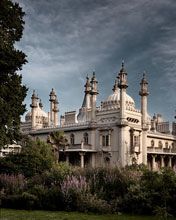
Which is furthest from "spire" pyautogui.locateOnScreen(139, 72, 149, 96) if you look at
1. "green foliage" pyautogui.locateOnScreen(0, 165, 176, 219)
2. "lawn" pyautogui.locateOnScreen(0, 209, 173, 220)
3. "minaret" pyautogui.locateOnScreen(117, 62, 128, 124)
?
"lawn" pyautogui.locateOnScreen(0, 209, 173, 220)

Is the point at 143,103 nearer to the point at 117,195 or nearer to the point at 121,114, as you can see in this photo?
the point at 121,114

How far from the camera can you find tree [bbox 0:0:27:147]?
22641 millimetres

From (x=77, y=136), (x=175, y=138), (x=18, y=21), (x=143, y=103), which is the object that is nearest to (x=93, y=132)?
(x=77, y=136)

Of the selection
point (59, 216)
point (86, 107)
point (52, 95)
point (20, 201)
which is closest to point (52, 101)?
point (52, 95)

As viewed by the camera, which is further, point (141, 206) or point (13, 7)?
point (13, 7)

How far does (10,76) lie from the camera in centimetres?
2377

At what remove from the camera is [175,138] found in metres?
66.1

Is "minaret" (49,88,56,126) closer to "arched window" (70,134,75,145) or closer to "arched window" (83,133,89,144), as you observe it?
"arched window" (70,134,75,145)

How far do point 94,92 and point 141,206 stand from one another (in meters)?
37.2

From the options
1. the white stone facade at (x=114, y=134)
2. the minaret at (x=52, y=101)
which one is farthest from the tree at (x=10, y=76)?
the minaret at (x=52, y=101)

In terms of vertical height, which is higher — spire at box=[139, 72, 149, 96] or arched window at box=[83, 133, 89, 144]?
spire at box=[139, 72, 149, 96]

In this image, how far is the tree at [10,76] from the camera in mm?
22641

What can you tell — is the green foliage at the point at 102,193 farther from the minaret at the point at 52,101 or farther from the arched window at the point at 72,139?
the minaret at the point at 52,101

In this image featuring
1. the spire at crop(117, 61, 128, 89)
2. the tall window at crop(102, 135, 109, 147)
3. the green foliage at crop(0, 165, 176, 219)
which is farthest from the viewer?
the tall window at crop(102, 135, 109, 147)
